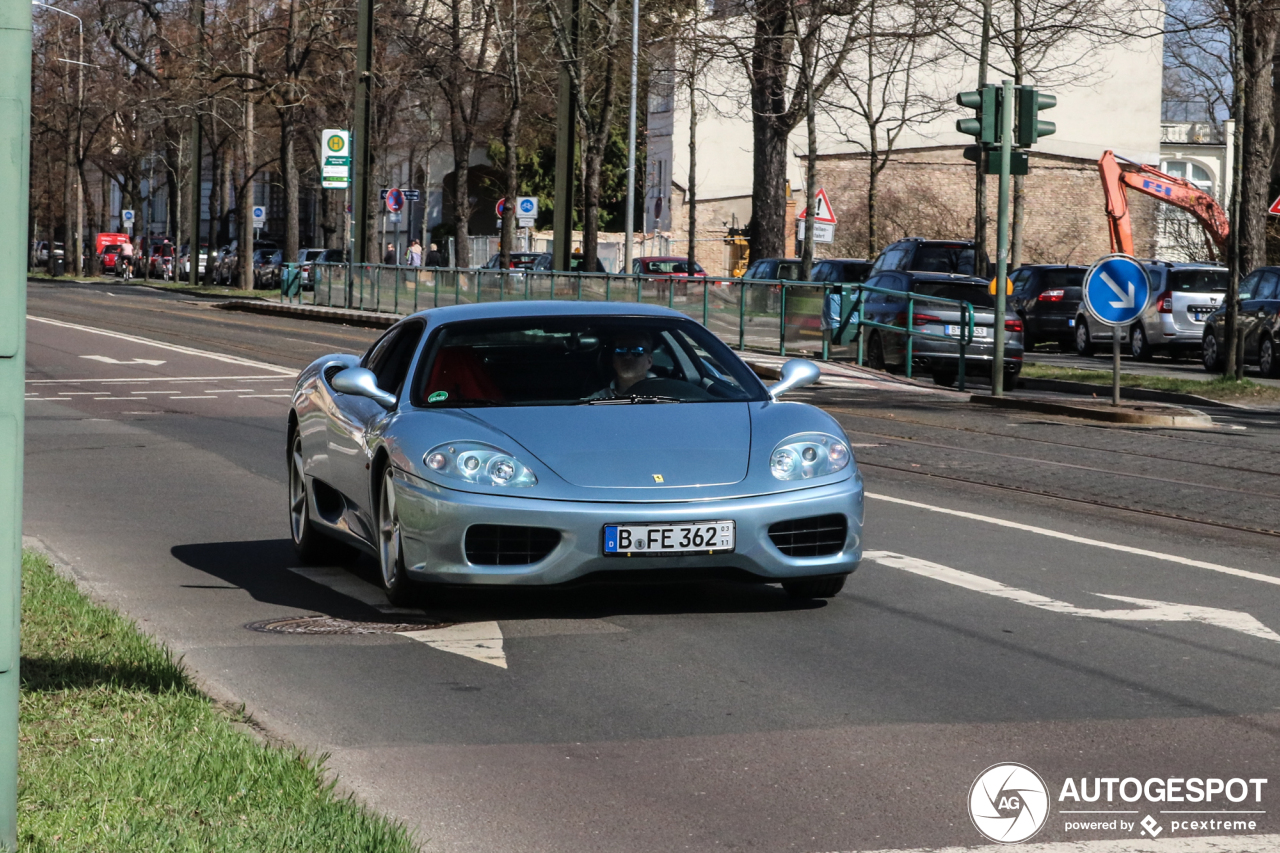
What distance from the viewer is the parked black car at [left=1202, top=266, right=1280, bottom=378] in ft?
88.0

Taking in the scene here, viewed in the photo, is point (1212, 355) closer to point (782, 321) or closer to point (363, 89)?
point (782, 321)

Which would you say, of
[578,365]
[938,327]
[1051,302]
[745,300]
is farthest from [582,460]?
[1051,302]

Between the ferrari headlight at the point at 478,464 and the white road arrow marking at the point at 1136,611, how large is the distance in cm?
221

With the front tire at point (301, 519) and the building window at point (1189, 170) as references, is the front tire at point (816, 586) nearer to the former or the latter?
the front tire at point (301, 519)

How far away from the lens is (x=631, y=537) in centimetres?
723

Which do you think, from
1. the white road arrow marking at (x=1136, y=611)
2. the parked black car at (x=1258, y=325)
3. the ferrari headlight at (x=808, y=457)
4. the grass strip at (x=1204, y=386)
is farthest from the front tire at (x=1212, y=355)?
the ferrari headlight at (x=808, y=457)

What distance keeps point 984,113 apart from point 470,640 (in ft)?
49.9

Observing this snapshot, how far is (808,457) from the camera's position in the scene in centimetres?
767

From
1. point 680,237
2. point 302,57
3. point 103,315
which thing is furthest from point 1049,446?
point 680,237

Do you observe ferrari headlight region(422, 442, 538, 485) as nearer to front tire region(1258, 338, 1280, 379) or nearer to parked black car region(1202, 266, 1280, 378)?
parked black car region(1202, 266, 1280, 378)

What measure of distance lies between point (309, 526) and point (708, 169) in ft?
235

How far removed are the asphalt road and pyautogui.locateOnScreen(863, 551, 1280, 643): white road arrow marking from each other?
0.03m

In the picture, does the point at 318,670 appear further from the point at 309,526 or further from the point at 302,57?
the point at 302,57

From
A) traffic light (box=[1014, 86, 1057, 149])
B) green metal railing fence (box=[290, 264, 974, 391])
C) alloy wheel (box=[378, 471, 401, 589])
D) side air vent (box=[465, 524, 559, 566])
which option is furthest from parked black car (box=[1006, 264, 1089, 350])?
side air vent (box=[465, 524, 559, 566])
